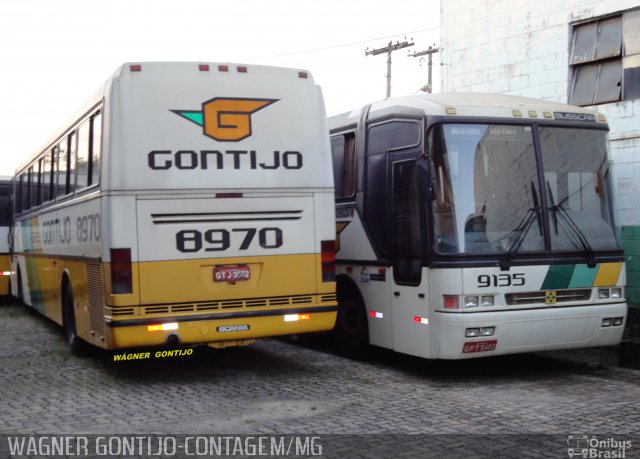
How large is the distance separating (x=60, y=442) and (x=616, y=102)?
9.78 metres

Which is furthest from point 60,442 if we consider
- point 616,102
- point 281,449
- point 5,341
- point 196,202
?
point 616,102

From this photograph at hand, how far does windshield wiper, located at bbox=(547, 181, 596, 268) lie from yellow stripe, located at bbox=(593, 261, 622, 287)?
16 centimetres

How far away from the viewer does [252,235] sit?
923 cm

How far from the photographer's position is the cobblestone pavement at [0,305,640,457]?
6852 millimetres

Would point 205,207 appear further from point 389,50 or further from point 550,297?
point 389,50

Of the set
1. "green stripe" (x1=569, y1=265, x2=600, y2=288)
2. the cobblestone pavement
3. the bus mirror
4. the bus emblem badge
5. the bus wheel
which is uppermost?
the bus mirror

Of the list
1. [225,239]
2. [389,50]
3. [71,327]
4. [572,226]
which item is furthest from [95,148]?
[389,50]

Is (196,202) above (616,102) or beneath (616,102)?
beneath

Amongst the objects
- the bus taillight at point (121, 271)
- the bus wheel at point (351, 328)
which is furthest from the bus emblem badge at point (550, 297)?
the bus taillight at point (121, 271)

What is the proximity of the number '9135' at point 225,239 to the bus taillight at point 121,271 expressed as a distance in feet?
1.82

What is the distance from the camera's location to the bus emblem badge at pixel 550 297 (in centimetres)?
918

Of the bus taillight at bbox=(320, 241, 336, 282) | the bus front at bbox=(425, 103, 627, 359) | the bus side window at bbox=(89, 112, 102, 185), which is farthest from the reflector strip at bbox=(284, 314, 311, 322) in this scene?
the bus side window at bbox=(89, 112, 102, 185)

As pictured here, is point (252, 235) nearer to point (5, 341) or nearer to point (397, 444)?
point (397, 444)

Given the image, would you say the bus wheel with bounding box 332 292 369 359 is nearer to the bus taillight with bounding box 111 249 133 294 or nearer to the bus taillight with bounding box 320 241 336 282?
the bus taillight with bounding box 320 241 336 282
